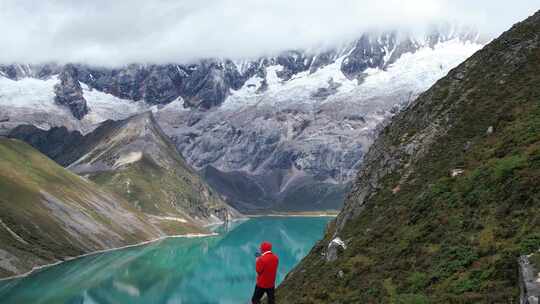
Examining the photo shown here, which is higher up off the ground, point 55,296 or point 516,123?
point 516,123

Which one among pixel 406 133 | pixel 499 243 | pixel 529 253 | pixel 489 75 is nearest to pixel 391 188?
pixel 406 133

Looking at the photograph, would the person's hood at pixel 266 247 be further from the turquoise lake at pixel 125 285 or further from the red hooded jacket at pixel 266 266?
the turquoise lake at pixel 125 285

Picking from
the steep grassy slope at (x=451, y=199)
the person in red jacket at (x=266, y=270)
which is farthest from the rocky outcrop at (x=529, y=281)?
the person in red jacket at (x=266, y=270)

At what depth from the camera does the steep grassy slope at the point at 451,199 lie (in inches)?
1241

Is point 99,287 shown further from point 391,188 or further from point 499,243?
point 499,243

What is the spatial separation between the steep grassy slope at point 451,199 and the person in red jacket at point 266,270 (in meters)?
7.98

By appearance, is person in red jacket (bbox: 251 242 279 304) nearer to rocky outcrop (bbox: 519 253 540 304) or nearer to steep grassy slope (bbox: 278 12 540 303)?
steep grassy slope (bbox: 278 12 540 303)

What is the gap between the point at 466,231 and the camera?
3638cm

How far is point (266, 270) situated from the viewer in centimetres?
2681

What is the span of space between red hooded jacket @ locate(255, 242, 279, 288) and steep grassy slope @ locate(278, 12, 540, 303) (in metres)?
8.09

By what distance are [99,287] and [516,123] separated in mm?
129660

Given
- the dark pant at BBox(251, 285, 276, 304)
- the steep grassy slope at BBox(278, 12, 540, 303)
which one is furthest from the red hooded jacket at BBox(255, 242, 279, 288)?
the steep grassy slope at BBox(278, 12, 540, 303)

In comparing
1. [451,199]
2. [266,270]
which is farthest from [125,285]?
[266,270]

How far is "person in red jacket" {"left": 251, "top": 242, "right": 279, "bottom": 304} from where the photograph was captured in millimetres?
26578
